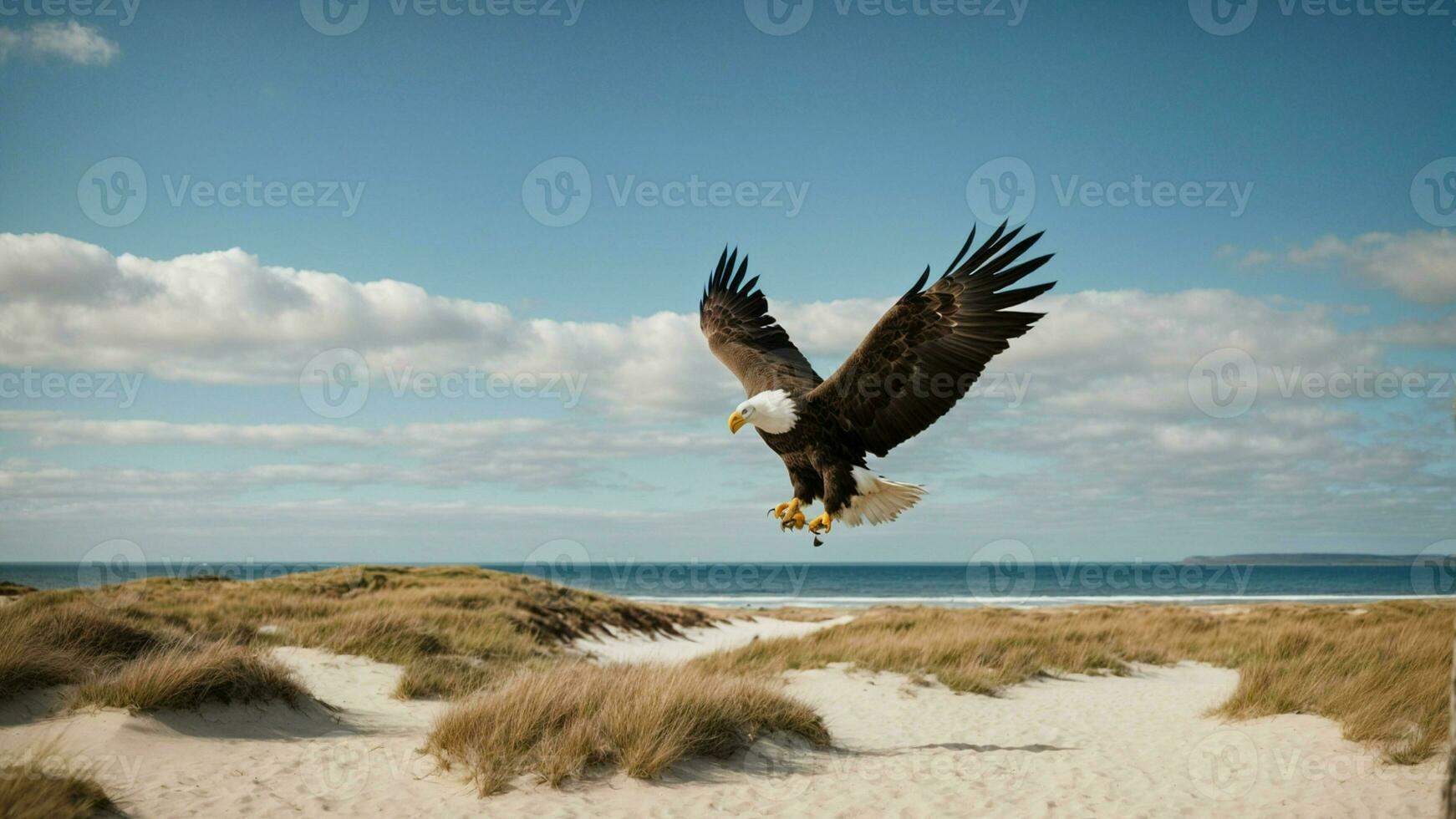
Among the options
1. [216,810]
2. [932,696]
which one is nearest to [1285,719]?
[932,696]

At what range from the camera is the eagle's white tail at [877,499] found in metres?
5.95

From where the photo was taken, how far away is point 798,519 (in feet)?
17.7

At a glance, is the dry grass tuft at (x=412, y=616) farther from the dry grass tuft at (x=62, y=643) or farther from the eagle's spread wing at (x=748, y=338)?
the eagle's spread wing at (x=748, y=338)

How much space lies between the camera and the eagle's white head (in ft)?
17.9

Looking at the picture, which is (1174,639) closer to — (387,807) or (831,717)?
(831,717)

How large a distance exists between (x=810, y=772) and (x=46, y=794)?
5.87 m

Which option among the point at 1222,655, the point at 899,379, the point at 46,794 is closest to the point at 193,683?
the point at 46,794

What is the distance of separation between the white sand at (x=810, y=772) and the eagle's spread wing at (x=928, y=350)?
11.3 feet

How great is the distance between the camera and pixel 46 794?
5.30 meters

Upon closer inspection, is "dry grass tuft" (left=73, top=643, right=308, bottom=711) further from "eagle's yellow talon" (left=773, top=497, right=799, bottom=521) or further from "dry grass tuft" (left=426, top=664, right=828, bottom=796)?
"eagle's yellow talon" (left=773, top=497, right=799, bottom=521)

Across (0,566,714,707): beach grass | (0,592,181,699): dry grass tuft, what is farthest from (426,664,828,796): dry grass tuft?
(0,592,181,699): dry grass tuft

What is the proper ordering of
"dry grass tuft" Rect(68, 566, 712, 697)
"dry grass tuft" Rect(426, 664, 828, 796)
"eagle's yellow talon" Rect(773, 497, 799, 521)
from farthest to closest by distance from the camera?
"dry grass tuft" Rect(68, 566, 712, 697) → "dry grass tuft" Rect(426, 664, 828, 796) → "eagle's yellow talon" Rect(773, 497, 799, 521)

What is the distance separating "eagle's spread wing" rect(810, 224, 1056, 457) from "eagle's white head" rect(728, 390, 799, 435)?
30 centimetres

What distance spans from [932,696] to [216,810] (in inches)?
385
